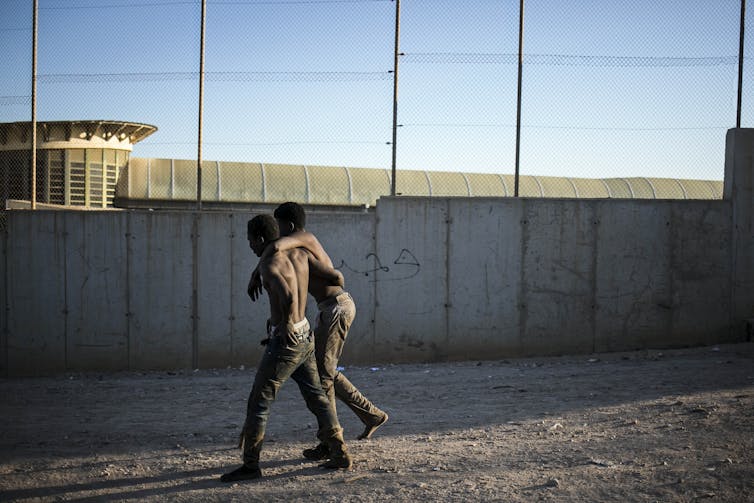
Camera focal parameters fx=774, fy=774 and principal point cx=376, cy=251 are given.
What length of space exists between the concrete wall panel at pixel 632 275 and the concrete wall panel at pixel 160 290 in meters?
5.60

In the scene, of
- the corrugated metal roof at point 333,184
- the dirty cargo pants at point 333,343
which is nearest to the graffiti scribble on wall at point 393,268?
the dirty cargo pants at point 333,343

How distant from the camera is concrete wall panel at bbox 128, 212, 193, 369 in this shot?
10094 millimetres

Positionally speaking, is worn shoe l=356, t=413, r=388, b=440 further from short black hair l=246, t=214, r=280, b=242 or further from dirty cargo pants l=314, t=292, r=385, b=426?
short black hair l=246, t=214, r=280, b=242

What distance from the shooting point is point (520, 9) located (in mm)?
10930

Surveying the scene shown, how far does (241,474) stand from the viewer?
4.93m

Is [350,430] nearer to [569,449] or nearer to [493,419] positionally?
[493,419]

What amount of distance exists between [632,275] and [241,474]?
24.4ft

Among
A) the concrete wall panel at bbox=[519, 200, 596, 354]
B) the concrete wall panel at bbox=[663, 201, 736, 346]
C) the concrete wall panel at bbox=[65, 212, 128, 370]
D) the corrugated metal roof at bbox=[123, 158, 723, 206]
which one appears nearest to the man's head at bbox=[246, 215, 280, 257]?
the concrete wall panel at bbox=[65, 212, 128, 370]

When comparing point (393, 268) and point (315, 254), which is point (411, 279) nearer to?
point (393, 268)

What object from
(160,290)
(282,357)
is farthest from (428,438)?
(160,290)

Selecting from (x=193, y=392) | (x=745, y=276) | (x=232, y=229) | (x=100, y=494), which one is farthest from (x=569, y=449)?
(x=745, y=276)

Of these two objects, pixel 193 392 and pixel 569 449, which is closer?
pixel 569 449

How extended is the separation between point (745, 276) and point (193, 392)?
7764mm

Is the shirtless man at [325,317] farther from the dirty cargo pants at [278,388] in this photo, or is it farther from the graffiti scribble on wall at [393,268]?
the graffiti scribble on wall at [393,268]
